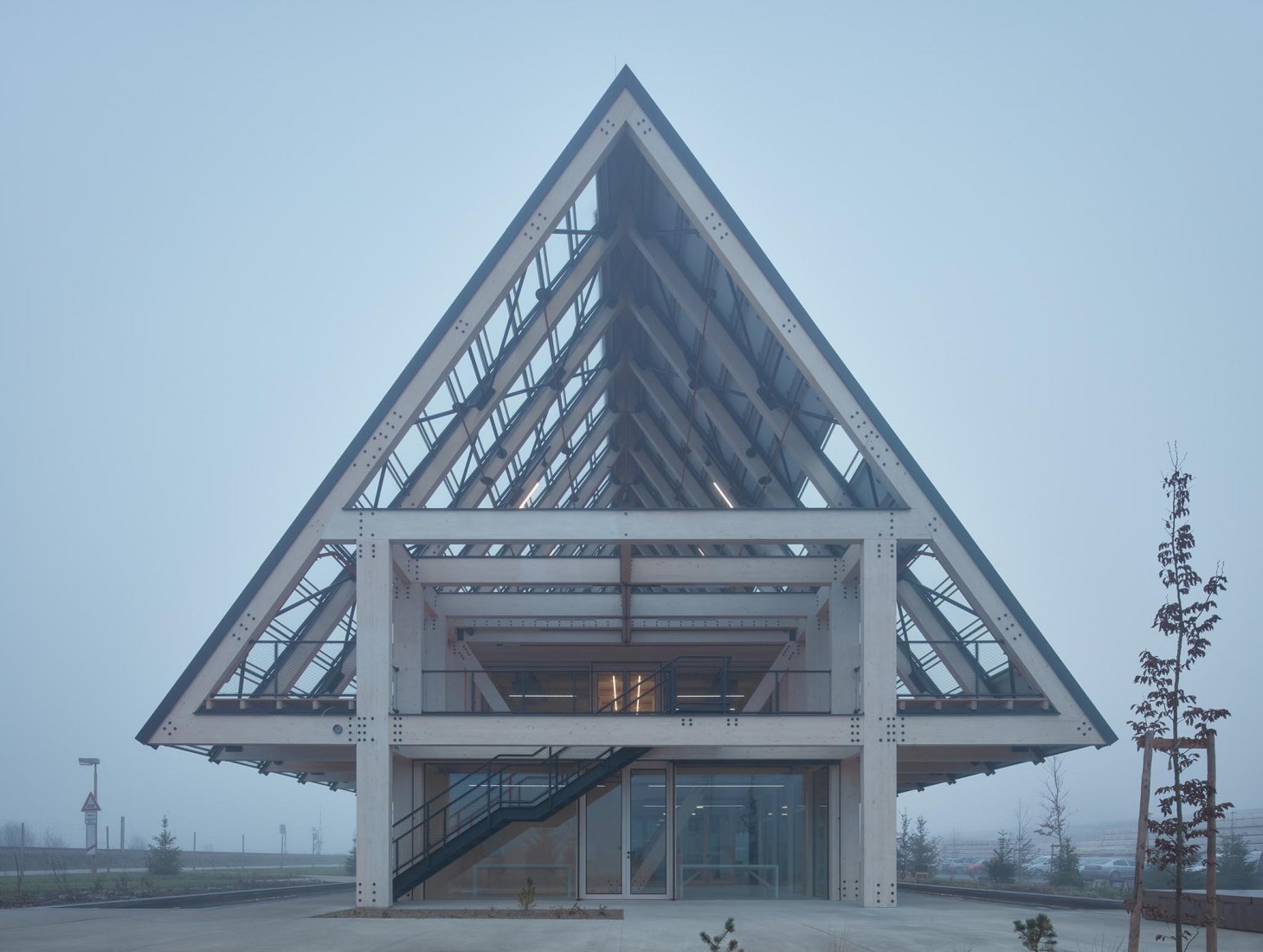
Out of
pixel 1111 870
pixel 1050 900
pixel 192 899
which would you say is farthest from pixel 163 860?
pixel 1111 870

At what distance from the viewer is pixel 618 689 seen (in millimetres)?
35906

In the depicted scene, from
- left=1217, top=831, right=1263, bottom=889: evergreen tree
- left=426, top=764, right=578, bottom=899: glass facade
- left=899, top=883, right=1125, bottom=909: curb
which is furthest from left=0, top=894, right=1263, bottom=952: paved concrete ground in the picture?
left=1217, top=831, right=1263, bottom=889: evergreen tree

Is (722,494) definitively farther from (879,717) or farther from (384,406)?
(384,406)

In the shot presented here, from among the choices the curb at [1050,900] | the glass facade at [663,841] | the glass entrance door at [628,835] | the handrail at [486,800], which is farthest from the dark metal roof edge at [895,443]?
the glass entrance door at [628,835]

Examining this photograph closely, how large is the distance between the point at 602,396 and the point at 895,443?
43.4ft

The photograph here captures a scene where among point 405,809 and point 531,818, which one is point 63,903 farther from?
point 531,818

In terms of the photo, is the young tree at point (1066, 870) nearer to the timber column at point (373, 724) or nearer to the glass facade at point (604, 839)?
the glass facade at point (604, 839)

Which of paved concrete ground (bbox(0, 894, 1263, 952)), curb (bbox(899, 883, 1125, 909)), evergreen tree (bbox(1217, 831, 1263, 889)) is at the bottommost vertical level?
evergreen tree (bbox(1217, 831, 1263, 889))

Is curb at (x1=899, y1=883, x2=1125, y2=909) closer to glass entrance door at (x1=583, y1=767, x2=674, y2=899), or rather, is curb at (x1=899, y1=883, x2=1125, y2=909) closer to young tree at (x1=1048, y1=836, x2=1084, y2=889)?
glass entrance door at (x1=583, y1=767, x2=674, y2=899)

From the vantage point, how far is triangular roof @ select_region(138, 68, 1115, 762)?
2375cm

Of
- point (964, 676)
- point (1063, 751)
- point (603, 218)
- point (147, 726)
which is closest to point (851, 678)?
point (964, 676)

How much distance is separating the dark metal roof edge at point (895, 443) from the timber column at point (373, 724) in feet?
29.9

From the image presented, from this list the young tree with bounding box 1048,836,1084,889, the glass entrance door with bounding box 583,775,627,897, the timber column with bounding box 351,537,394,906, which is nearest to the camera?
the timber column with bounding box 351,537,394,906

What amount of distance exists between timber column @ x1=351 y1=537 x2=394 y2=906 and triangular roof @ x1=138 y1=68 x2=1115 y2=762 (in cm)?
134
